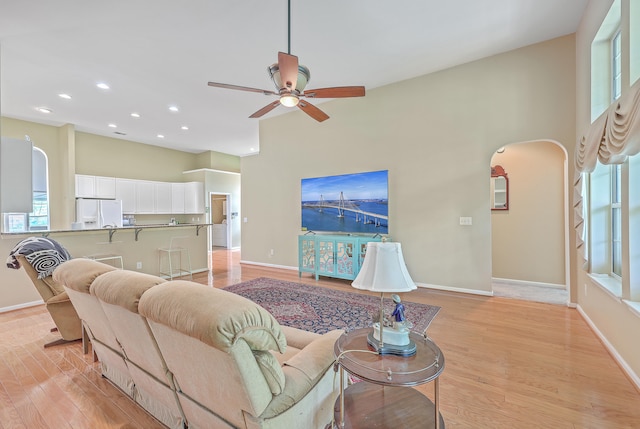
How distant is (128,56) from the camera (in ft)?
12.4

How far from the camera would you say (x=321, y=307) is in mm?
3648

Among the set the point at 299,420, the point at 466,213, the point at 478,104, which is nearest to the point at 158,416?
the point at 299,420

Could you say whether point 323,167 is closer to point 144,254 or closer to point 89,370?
point 144,254

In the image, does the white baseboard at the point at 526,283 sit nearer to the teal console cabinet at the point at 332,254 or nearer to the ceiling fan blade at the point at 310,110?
the teal console cabinet at the point at 332,254

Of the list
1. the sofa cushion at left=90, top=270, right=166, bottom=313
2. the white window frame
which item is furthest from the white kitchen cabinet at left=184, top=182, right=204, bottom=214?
the white window frame

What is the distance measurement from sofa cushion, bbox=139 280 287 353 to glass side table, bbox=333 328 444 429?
44cm

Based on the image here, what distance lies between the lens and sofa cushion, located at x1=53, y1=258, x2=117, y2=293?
5.53ft

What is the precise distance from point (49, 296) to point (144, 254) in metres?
2.46

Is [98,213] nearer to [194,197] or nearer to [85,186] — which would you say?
[85,186]

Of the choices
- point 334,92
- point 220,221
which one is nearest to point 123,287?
point 334,92

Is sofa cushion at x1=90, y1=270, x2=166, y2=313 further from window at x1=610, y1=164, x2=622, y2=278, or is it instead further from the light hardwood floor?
window at x1=610, y1=164, x2=622, y2=278

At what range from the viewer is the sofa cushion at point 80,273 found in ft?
5.53

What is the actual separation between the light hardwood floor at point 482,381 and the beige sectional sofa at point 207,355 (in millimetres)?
432

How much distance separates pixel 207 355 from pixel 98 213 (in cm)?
769
